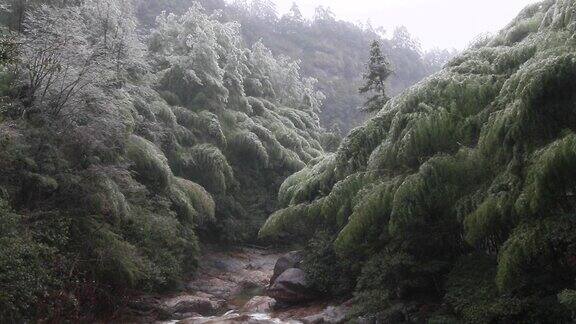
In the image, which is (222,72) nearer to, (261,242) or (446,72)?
(261,242)

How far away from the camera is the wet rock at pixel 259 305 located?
12354 mm

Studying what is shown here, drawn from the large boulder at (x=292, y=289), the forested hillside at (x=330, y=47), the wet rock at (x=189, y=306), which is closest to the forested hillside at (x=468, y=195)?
the large boulder at (x=292, y=289)

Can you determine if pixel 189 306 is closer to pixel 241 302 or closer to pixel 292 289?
pixel 241 302

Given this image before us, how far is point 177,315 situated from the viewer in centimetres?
1205

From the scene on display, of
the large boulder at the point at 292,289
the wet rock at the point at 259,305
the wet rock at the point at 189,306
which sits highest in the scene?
the large boulder at the point at 292,289

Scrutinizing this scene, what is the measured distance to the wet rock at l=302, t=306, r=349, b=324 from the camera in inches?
390

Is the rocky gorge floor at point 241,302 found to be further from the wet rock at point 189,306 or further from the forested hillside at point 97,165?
the forested hillside at point 97,165

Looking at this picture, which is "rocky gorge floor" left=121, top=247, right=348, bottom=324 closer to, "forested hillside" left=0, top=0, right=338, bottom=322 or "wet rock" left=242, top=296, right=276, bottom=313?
"wet rock" left=242, top=296, right=276, bottom=313

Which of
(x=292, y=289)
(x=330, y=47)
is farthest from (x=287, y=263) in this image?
(x=330, y=47)

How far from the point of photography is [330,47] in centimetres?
6475

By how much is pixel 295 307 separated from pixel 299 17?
61.3 metres

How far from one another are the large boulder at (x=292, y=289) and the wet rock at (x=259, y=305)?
0.39 metres

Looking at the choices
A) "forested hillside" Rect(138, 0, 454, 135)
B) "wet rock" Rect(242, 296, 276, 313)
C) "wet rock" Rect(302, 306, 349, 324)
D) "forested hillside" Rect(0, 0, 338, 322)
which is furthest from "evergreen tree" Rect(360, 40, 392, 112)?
"forested hillside" Rect(138, 0, 454, 135)

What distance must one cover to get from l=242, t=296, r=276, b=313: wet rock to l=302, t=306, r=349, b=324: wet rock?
2118 mm
